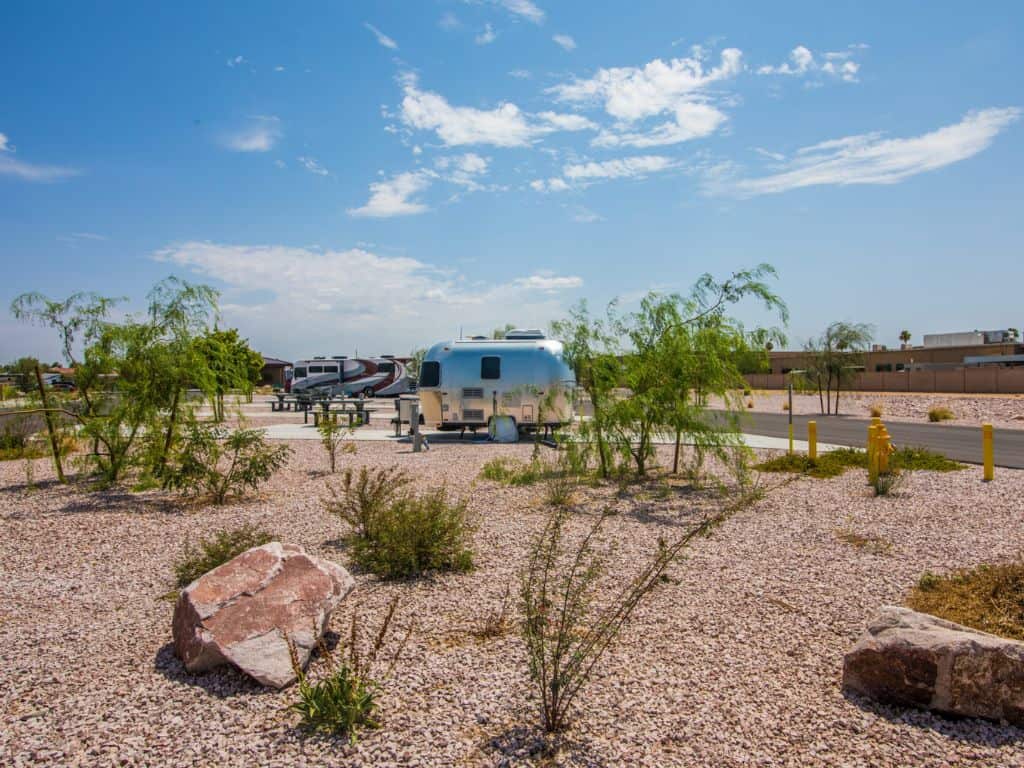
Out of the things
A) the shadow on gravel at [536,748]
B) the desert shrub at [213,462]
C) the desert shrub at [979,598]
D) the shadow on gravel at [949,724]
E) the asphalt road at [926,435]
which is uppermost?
the desert shrub at [213,462]

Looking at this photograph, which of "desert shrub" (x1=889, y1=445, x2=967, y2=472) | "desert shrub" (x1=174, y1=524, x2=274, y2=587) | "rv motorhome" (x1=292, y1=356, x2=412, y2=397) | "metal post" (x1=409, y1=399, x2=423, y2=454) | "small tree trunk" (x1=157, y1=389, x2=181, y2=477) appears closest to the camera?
"desert shrub" (x1=174, y1=524, x2=274, y2=587)

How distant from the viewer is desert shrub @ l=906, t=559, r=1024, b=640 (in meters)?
4.48

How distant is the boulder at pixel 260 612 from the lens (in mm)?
3967

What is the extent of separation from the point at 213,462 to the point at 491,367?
8407 millimetres

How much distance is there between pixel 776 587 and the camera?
5492 mm

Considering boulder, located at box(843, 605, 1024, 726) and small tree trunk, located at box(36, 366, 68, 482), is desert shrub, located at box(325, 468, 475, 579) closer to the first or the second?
boulder, located at box(843, 605, 1024, 726)

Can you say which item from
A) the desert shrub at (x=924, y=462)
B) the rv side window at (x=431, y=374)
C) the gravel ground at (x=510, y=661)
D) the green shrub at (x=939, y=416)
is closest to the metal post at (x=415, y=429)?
the rv side window at (x=431, y=374)

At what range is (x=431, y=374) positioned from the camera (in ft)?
57.0

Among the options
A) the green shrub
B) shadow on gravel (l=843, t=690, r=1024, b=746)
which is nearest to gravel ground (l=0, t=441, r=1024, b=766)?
shadow on gravel (l=843, t=690, r=1024, b=746)

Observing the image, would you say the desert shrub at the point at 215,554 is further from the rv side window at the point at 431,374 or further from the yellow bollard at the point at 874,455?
the rv side window at the point at 431,374

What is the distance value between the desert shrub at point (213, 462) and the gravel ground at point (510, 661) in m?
1.01

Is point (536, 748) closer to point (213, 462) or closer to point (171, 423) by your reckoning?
point (213, 462)

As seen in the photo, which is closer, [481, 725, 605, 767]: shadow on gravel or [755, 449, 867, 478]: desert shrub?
[481, 725, 605, 767]: shadow on gravel

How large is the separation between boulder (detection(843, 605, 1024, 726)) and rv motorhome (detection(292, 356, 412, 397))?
3512 centimetres
